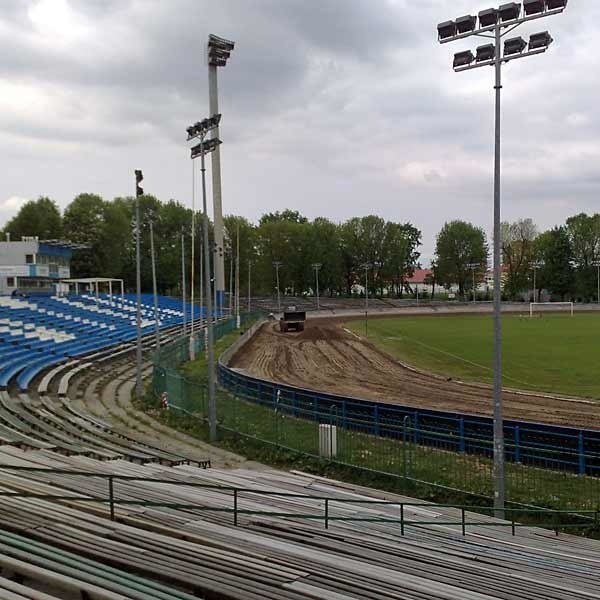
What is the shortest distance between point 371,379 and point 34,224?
78.5 meters

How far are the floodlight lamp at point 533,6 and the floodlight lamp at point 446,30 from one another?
4.89ft

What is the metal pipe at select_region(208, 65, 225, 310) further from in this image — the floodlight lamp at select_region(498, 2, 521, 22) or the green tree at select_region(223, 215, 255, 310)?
the green tree at select_region(223, 215, 255, 310)

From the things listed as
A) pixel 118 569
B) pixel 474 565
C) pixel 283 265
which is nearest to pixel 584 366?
pixel 474 565

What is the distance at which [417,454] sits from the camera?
16297 mm

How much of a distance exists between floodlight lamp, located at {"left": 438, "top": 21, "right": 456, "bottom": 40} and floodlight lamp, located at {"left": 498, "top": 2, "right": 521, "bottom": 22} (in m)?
1.16

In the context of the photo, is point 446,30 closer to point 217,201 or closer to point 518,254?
point 217,201

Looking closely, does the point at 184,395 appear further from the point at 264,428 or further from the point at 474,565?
the point at 474,565

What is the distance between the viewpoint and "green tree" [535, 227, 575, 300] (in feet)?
422

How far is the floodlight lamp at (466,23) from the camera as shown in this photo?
13.6 metres

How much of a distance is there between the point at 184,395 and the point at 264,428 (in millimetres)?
4554

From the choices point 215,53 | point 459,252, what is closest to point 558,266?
point 459,252

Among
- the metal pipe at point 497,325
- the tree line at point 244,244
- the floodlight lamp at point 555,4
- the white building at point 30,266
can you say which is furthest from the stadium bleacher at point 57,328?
the tree line at point 244,244

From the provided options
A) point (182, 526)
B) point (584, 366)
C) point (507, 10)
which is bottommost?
point (584, 366)

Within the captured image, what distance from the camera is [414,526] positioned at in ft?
36.4
